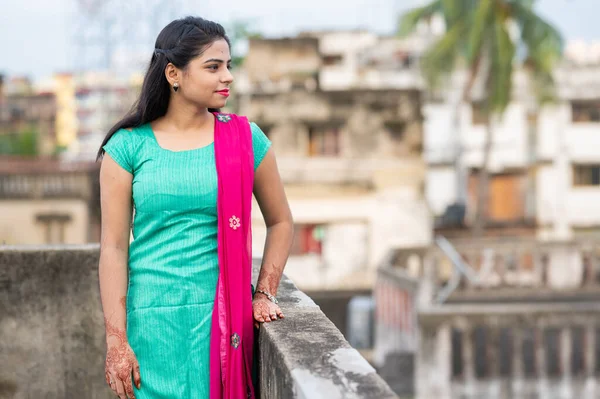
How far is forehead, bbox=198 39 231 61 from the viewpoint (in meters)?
2.68

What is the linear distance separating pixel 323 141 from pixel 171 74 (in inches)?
750

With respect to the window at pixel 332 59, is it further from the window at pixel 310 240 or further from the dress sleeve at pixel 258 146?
the dress sleeve at pixel 258 146

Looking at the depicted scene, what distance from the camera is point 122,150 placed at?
8.71 feet

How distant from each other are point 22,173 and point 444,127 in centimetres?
1387

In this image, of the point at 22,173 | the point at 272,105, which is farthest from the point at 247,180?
the point at 22,173

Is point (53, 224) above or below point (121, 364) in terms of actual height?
below

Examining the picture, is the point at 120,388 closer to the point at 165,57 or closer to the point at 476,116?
the point at 165,57

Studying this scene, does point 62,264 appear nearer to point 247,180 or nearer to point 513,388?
point 247,180

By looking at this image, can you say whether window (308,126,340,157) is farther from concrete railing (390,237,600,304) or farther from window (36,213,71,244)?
window (36,213,71,244)

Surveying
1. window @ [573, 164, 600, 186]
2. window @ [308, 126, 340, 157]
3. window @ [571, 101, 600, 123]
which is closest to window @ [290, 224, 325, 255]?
window @ [308, 126, 340, 157]

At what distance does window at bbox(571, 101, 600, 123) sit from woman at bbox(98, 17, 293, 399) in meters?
28.8

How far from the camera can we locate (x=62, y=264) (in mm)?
4137

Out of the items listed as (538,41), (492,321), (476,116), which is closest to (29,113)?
(476,116)

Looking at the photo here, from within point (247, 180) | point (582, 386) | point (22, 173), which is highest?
point (247, 180)
